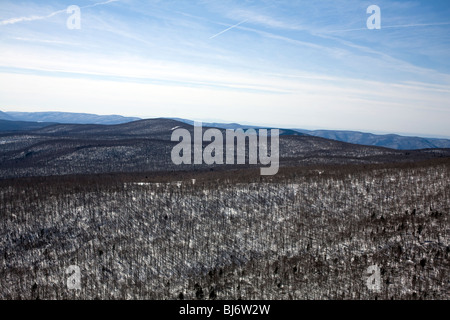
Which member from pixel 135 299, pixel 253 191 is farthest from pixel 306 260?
pixel 253 191

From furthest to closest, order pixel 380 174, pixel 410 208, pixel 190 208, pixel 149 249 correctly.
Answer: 1. pixel 380 174
2. pixel 190 208
3. pixel 410 208
4. pixel 149 249

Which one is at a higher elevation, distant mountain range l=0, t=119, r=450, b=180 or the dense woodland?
distant mountain range l=0, t=119, r=450, b=180

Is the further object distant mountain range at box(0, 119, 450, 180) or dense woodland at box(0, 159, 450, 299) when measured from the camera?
distant mountain range at box(0, 119, 450, 180)

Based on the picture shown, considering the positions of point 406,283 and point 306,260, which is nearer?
point 406,283

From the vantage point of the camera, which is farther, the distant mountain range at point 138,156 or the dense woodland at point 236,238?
the distant mountain range at point 138,156

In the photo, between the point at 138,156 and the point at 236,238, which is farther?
the point at 138,156

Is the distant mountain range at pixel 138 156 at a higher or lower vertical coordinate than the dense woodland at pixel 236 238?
higher

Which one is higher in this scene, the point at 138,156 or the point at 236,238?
the point at 138,156

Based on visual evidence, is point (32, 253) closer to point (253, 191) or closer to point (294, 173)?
point (253, 191)
